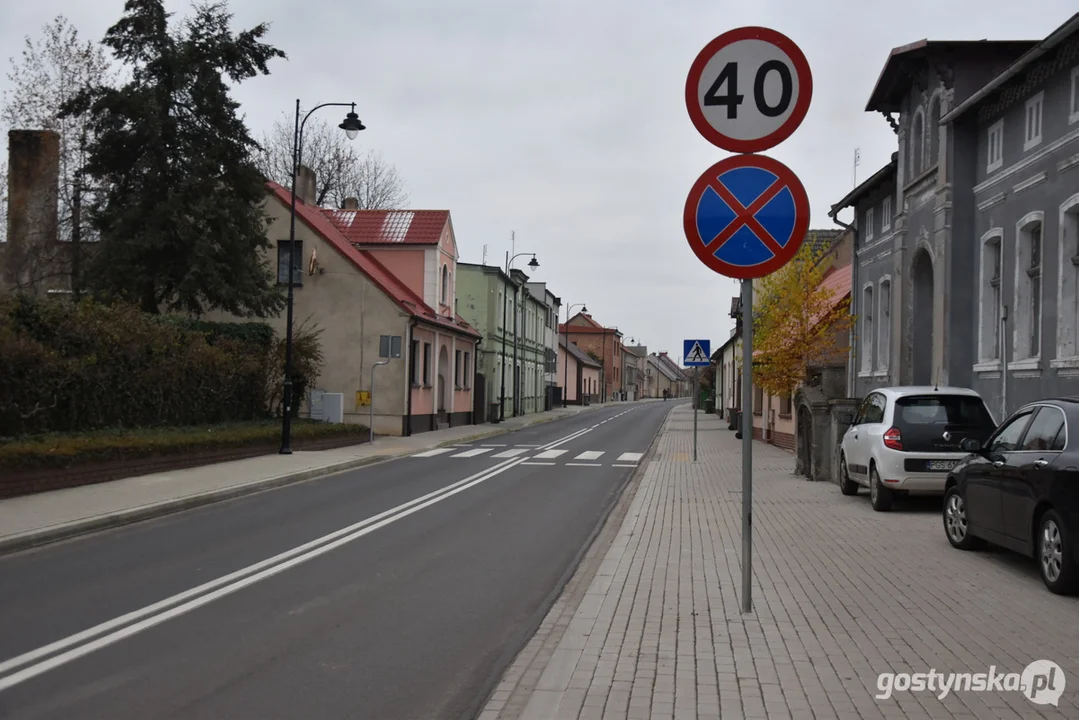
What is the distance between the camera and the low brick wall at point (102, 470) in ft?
44.6

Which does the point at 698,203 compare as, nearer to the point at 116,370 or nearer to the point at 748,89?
the point at 748,89

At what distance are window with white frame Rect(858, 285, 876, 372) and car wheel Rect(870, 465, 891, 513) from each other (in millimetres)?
10879

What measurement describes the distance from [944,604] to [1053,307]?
8169 mm

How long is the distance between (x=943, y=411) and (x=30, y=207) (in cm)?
3032

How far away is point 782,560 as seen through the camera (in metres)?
9.27

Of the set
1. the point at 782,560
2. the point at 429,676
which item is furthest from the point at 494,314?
Answer: the point at 429,676

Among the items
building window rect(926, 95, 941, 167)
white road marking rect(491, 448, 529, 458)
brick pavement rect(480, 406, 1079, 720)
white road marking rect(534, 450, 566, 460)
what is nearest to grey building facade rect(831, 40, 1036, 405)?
building window rect(926, 95, 941, 167)

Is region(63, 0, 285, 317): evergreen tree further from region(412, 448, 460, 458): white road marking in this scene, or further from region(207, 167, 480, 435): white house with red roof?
region(412, 448, 460, 458): white road marking

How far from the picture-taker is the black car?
7523 millimetres

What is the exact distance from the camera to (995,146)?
16.3 metres

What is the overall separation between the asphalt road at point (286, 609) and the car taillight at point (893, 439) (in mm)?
4030

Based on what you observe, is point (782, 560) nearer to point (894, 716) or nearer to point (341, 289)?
point (894, 716)

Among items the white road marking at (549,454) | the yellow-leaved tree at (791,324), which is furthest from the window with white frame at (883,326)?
the white road marking at (549,454)

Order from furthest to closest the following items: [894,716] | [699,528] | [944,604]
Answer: [699,528]
[944,604]
[894,716]
